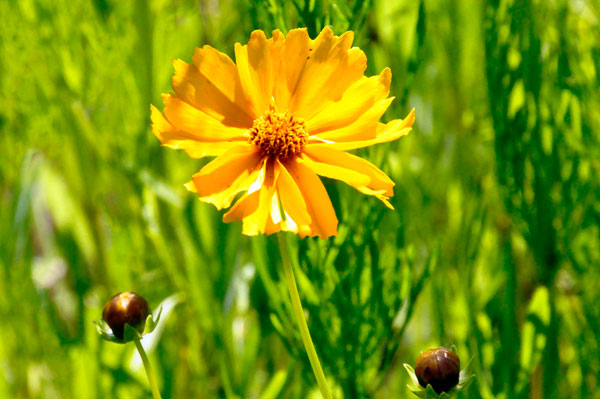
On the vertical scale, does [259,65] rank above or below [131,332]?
Result: above

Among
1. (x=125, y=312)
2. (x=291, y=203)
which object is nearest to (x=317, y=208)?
(x=291, y=203)

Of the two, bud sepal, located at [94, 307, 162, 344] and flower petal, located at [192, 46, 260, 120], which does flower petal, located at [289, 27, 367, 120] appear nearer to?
flower petal, located at [192, 46, 260, 120]

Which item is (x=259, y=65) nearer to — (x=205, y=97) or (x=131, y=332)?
(x=205, y=97)

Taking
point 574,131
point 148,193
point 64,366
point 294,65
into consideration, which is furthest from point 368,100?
point 64,366

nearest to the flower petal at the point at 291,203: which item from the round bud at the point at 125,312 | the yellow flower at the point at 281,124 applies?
the yellow flower at the point at 281,124

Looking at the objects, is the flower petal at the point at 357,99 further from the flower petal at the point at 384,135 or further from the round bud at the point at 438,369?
the round bud at the point at 438,369

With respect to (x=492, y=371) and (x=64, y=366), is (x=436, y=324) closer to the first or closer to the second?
(x=492, y=371)
